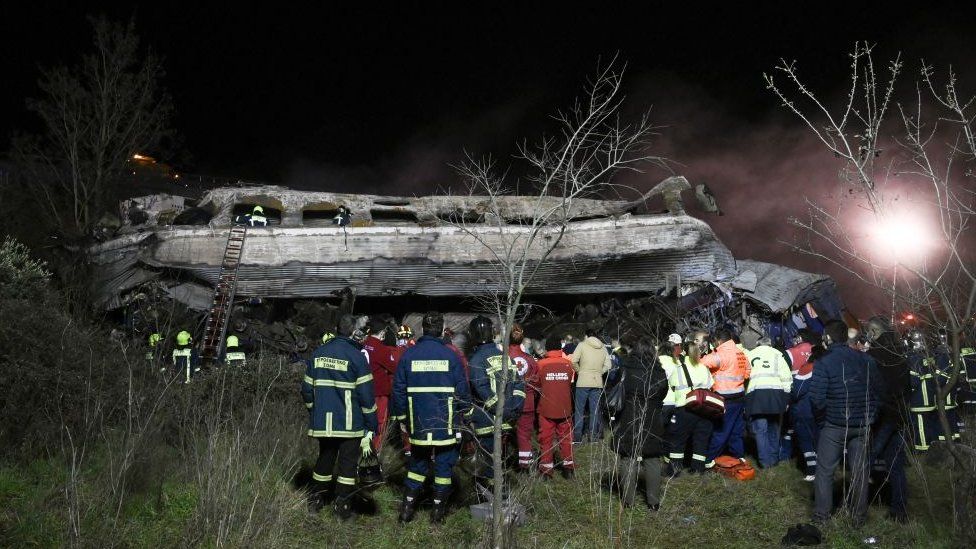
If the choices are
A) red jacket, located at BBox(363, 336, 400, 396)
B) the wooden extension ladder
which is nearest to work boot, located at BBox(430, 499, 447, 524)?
red jacket, located at BBox(363, 336, 400, 396)

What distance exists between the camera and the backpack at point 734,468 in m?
7.45

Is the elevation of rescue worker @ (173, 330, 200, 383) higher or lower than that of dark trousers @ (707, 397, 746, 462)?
higher

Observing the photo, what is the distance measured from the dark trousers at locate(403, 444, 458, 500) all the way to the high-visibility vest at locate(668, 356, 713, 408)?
2.68 m

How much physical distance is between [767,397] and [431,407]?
419cm

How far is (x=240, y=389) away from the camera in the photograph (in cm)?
833

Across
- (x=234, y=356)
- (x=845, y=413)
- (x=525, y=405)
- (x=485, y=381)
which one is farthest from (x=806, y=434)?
(x=234, y=356)

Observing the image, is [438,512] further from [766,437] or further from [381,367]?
[766,437]

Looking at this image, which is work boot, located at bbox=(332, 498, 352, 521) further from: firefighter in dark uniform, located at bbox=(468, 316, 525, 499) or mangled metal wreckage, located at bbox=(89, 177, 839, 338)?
mangled metal wreckage, located at bbox=(89, 177, 839, 338)

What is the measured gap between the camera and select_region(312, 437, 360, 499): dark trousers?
5.61 metres

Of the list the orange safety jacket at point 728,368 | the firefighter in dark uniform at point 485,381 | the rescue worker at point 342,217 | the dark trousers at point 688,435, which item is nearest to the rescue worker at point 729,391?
the orange safety jacket at point 728,368

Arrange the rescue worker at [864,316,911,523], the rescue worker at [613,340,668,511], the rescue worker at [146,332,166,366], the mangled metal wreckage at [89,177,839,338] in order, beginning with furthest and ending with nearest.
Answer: the mangled metal wreckage at [89,177,839,338] → the rescue worker at [146,332,166,366] → the rescue worker at [613,340,668,511] → the rescue worker at [864,316,911,523]

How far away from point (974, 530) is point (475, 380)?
385cm

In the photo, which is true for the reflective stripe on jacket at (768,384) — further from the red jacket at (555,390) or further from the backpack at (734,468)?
the red jacket at (555,390)

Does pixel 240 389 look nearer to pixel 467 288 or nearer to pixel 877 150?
pixel 877 150
